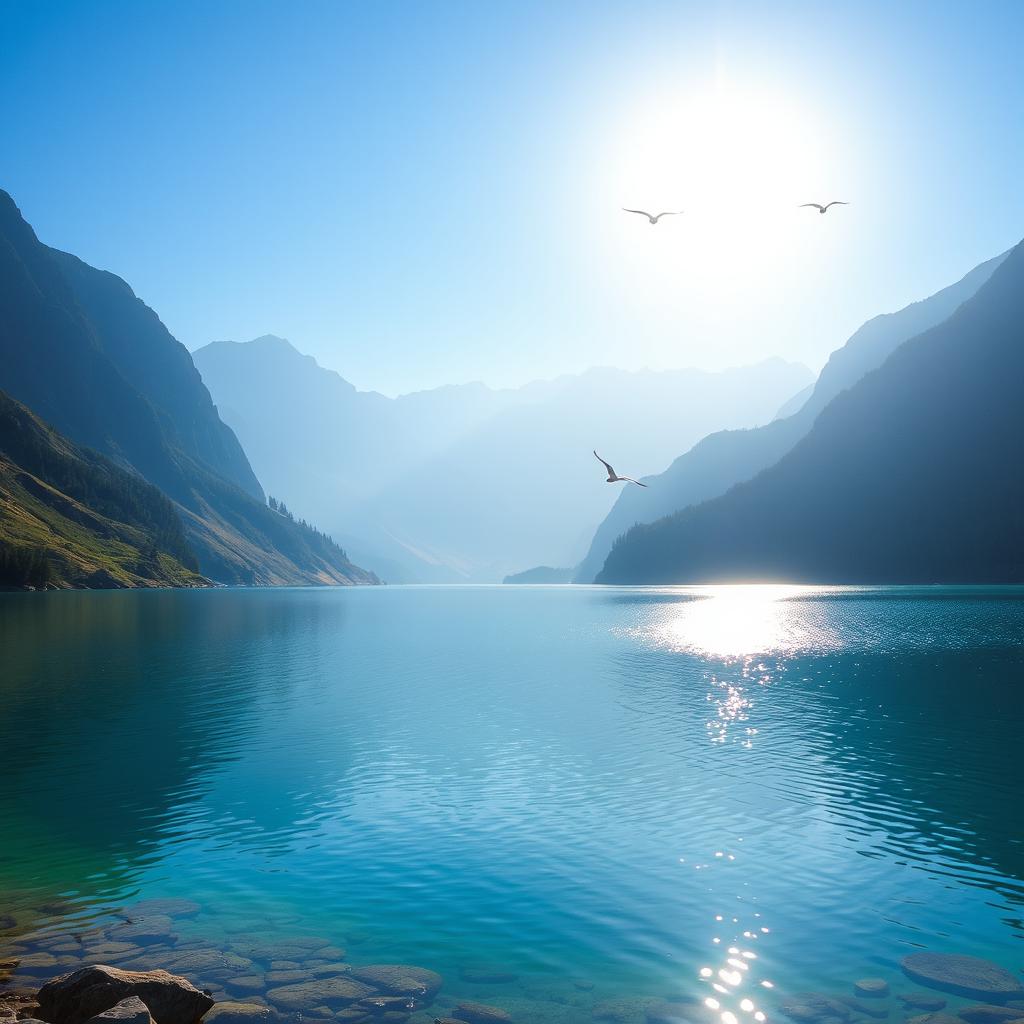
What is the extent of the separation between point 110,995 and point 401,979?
6562mm

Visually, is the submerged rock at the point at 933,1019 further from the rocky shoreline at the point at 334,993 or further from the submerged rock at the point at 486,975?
the submerged rock at the point at 486,975

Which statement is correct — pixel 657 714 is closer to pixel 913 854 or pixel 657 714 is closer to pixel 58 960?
pixel 913 854

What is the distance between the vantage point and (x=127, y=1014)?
14828 millimetres

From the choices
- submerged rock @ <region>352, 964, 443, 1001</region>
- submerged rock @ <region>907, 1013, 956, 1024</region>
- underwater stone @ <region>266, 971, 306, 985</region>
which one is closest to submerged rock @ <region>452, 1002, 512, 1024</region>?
submerged rock @ <region>352, 964, 443, 1001</region>

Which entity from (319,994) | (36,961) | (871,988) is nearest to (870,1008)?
(871,988)

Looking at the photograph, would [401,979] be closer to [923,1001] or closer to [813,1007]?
[813,1007]

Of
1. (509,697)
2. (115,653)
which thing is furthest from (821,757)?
(115,653)

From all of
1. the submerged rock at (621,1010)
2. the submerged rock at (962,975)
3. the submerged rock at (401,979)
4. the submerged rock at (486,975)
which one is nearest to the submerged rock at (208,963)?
the submerged rock at (401,979)

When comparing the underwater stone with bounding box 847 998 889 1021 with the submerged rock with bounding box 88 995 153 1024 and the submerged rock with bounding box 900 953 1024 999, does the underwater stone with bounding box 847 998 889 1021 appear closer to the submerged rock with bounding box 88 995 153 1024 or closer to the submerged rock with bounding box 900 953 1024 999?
the submerged rock with bounding box 900 953 1024 999

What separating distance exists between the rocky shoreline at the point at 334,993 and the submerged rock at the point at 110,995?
0.07ft

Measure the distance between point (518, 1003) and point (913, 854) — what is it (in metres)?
17.6

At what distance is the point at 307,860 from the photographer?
28156 mm

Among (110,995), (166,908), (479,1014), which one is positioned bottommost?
(166,908)

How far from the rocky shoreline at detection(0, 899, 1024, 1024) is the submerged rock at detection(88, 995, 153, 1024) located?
0.08 ft
